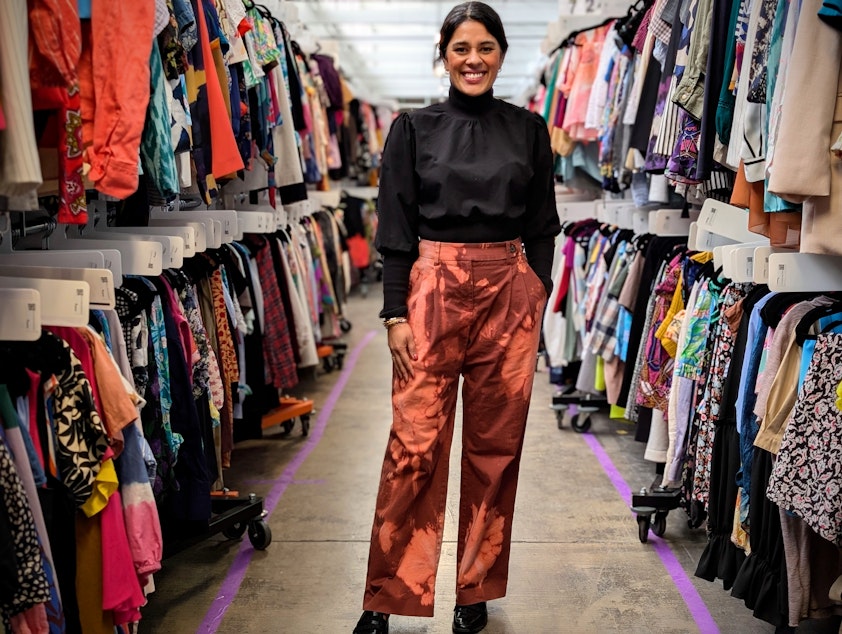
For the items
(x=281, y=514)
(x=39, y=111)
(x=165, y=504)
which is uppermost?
(x=39, y=111)

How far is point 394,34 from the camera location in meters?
12.5

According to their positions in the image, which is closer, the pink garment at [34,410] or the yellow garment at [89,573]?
the pink garment at [34,410]

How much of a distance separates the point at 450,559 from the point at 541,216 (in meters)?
1.39

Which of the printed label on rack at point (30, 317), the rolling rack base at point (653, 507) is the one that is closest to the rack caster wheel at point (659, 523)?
the rolling rack base at point (653, 507)

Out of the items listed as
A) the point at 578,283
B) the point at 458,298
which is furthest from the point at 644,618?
the point at 578,283

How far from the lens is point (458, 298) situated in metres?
2.43

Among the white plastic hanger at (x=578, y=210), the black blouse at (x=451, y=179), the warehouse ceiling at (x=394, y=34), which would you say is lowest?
the white plastic hanger at (x=578, y=210)

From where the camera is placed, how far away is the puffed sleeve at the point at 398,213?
95.6 inches

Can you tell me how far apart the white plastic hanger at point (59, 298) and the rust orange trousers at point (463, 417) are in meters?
0.87

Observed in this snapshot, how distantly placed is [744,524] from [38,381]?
1.90 metres

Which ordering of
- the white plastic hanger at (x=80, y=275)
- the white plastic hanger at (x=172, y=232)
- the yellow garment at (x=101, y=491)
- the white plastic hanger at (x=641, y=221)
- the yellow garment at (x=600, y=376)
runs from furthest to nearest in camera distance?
the yellow garment at (x=600, y=376) < the white plastic hanger at (x=641, y=221) < the white plastic hanger at (x=172, y=232) < the white plastic hanger at (x=80, y=275) < the yellow garment at (x=101, y=491)

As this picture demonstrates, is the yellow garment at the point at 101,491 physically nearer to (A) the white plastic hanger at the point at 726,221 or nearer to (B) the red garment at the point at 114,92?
(B) the red garment at the point at 114,92

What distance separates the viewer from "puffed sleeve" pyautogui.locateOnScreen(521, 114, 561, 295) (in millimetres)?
2564

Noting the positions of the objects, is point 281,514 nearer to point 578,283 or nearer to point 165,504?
point 165,504
